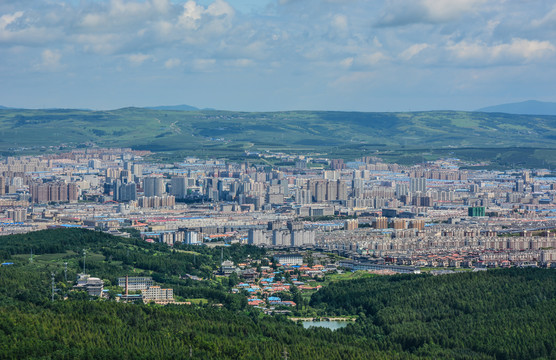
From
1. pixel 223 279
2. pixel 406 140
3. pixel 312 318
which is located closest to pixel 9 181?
pixel 223 279

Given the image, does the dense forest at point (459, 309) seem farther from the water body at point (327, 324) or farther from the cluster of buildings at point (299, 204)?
the cluster of buildings at point (299, 204)

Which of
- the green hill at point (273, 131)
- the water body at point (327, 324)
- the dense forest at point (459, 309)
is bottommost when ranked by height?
the water body at point (327, 324)

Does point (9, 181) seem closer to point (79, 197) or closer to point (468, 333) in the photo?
point (79, 197)

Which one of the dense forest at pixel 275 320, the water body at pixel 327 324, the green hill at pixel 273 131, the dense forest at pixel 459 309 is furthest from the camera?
the green hill at pixel 273 131

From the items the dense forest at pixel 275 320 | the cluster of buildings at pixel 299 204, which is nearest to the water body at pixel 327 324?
the dense forest at pixel 275 320

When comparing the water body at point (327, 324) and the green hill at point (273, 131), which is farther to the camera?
the green hill at point (273, 131)

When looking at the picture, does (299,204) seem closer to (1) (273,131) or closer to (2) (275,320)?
(2) (275,320)
